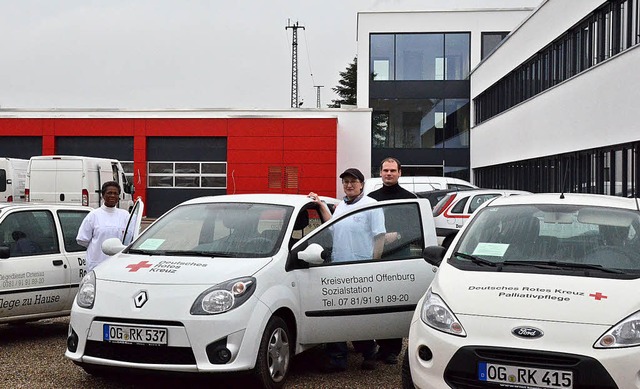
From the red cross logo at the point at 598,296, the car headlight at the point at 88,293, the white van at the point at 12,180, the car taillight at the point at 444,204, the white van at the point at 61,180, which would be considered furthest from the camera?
the white van at the point at 61,180

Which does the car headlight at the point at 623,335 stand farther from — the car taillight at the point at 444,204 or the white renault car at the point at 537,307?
the car taillight at the point at 444,204

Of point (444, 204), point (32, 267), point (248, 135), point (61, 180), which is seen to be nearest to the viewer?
point (32, 267)

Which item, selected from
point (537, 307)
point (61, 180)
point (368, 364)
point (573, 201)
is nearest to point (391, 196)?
point (368, 364)

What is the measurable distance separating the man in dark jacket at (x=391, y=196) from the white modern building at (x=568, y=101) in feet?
22.3

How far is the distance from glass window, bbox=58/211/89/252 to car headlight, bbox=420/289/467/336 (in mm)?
4585

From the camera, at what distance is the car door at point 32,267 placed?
698 centimetres

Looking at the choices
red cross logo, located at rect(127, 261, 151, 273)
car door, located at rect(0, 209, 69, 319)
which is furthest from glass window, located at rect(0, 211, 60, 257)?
red cross logo, located at rect(127, 261, 151, 273)

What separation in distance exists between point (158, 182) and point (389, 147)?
12086 mm

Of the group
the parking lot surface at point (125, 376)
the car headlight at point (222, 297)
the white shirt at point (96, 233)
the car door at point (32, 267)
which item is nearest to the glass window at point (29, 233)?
the car door at point (32, 267)

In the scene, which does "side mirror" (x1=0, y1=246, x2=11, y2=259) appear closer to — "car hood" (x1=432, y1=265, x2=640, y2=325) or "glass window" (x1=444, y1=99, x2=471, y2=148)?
"car hood" (x1=432, y1=265, x2=640, y2=325)

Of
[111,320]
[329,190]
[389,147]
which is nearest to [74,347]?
[111,320]

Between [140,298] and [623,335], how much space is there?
3.25 metres

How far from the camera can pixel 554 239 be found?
5180 millimetres

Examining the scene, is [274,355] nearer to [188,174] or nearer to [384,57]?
[188,174]
